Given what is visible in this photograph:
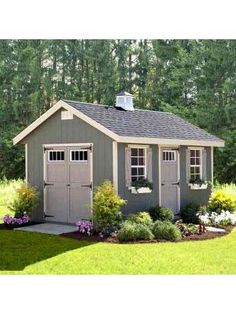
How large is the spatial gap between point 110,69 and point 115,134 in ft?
5.73

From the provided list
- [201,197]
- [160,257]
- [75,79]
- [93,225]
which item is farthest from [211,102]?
[160,257]

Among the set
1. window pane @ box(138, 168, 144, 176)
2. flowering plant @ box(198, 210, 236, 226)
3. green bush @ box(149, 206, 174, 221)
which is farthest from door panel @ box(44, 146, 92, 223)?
flowering plant @ box(198, 210, 236, 226)

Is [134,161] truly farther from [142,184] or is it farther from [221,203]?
[221,203]

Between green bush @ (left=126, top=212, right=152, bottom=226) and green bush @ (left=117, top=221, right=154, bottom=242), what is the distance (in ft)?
1.13

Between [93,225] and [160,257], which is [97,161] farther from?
[160,257]

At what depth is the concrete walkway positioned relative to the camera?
11285 mm

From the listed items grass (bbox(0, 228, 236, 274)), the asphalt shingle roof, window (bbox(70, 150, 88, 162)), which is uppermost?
the asphalt shingle roof

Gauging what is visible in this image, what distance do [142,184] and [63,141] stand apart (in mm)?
1841

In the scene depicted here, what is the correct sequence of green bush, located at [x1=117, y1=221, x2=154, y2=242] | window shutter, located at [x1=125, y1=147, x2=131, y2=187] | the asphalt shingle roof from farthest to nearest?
the asphalt shingle roof, window shutter, located at [x1=125, y1=147, x2=131, y2=187], green bush, located at [x1=117, y1=221, x2=154, y2=242]

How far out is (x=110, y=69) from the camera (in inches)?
477

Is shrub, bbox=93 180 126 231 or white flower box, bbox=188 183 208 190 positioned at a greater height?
white flower box, bbox=188 183 208 190

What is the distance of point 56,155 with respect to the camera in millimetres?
12195

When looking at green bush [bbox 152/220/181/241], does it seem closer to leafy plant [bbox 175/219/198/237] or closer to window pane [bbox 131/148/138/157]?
leafy plant [bbox 175/219/198/237]

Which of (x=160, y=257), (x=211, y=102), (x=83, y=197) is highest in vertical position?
(x=211, y=102)
